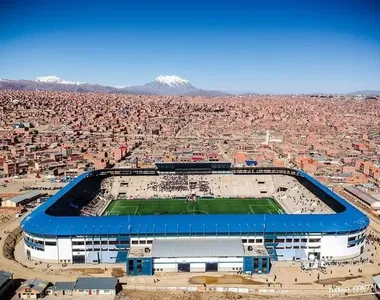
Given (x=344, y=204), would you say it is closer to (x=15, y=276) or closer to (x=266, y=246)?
(x=266, y=246)

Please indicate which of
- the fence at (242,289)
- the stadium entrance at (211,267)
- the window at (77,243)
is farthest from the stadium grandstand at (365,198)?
the window at (77,243)

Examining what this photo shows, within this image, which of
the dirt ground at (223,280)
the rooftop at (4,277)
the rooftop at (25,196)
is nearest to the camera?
the rooftop at (4,277)

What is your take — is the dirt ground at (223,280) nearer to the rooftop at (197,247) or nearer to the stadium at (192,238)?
the stadium at (192,238)

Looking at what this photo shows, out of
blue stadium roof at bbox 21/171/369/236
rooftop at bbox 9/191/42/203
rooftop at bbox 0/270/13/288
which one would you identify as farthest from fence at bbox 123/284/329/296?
rooftop at bbox 9/191/42/203

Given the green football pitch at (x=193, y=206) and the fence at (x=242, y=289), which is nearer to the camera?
the fence at (x=242, y=289)

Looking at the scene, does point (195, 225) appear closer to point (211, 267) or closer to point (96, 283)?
point (211, 267)

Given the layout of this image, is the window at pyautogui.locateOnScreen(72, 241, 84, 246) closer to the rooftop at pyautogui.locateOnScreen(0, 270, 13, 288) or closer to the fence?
the rooftop at pyautogui.locateOnScreen(0, 270, 13, 288)

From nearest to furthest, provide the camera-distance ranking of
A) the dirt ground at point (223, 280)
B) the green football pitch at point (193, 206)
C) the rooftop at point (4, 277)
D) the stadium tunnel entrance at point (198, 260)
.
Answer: the rooftop at point (4, 277) → the dirt ground at point (223, 280) → the stadium tunnel entrance at point (198, 260) → the green football pitch at point (193, 206)

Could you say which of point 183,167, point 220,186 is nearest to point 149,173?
point 183,167
